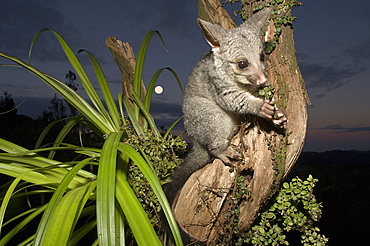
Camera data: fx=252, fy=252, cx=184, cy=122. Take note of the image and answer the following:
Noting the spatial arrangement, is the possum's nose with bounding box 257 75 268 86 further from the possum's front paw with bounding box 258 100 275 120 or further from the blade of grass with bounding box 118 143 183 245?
the blade of grass with bounding box 118 143 183 245

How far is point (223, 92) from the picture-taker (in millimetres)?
2107

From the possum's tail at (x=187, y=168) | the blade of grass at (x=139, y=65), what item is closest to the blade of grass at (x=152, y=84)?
the blade of grass at (x=139, y=65)

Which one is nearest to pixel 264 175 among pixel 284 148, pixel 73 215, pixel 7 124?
pixel 284 148

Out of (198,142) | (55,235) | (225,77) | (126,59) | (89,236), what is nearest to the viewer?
(55,235)

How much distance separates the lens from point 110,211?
130 centimetres

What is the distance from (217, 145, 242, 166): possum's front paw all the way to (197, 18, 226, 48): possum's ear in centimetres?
85

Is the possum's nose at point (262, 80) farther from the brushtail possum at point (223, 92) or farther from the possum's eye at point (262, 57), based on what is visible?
the possum's eye at point (262, 57)

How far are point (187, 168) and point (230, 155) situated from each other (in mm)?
455

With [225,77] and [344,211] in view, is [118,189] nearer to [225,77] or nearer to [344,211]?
[225,77]

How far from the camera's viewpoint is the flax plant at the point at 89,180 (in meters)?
1.31

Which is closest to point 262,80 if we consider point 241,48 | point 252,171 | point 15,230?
point 241,48

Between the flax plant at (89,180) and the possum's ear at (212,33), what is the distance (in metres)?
1.04

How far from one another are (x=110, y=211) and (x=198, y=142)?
47.3 inches

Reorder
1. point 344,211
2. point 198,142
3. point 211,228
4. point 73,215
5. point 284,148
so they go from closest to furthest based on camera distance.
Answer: point 73,215
point 284,148
point 211,228
point 198,142
point 344,211
